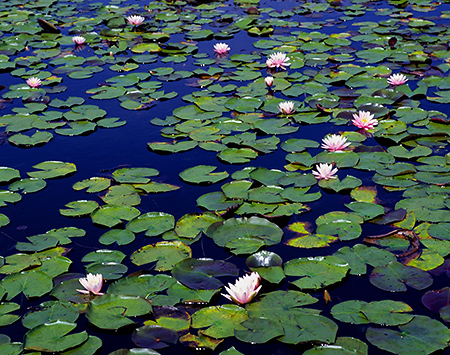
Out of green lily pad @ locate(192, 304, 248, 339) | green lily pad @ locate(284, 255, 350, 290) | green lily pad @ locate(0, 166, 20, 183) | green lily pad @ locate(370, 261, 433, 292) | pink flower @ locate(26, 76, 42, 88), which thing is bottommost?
green lily pad @ locate(370, 261, 433, 292)

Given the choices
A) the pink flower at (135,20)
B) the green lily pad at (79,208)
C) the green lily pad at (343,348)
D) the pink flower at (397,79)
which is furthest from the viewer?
the pink flower at (135,20)

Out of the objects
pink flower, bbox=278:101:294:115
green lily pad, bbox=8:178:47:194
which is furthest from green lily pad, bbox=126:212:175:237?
pink flower, bbox=278:101:294:115

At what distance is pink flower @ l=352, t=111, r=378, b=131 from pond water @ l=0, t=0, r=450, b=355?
0.05m

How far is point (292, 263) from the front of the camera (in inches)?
129

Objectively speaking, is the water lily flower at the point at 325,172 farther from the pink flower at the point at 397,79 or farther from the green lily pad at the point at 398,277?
Answer: the pink flower at the point at 397,79

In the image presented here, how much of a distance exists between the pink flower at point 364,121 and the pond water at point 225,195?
0.05 metres

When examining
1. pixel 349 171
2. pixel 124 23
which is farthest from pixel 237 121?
pixel 124 23

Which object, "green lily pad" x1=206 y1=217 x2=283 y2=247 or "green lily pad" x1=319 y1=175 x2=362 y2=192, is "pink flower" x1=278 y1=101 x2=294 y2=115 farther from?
"green lily pad" x1=206 y1=217 x2=283 y2=247

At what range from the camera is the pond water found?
Result: 2861 mm

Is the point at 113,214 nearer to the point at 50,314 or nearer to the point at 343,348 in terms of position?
the point at 50,314

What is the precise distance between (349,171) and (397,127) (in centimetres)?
93

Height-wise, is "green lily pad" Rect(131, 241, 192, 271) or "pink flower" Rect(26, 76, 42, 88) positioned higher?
"pink flower" Rect(26, 76, 42, 88)

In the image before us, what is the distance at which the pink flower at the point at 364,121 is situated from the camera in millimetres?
4914

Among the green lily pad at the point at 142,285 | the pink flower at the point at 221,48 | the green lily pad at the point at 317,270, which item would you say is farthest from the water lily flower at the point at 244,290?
the pink flower at the point at 221,48
